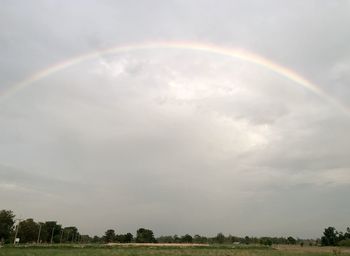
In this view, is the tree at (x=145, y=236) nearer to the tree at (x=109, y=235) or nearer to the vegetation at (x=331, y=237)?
the tree at (x=109, y=235)

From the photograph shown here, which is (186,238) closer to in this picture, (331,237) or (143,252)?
(331,237)

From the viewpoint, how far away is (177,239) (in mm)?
177125

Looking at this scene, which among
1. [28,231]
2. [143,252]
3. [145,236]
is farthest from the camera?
[145,236]

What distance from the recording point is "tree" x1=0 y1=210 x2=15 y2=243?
116m

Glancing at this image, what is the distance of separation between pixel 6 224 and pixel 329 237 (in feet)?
397

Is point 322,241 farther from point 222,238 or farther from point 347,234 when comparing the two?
point 222,238

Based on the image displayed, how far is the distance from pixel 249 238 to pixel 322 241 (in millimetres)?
38211

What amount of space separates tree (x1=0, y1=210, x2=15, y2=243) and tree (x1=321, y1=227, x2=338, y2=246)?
118261 millimetres

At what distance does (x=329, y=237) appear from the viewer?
150 meters

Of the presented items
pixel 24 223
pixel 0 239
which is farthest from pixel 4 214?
pixel 24 223

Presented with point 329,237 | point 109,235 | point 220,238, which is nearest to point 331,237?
point 329,237

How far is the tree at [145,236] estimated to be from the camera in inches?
6547

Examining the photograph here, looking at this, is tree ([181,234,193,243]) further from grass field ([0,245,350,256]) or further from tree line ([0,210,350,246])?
grass field ([0,245,350,256])

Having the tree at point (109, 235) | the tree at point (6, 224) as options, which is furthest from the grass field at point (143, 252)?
the tree at point (109, 235)
